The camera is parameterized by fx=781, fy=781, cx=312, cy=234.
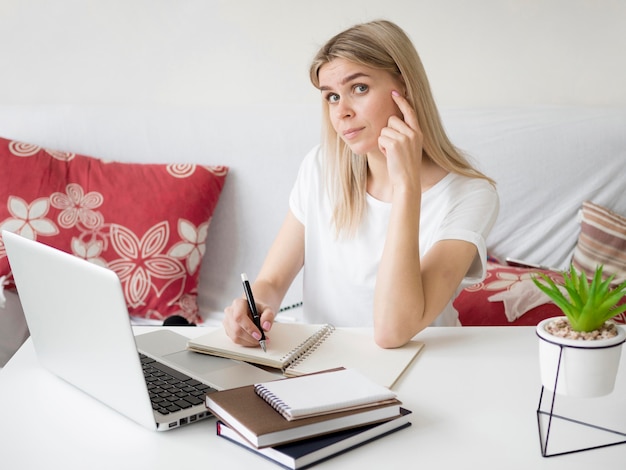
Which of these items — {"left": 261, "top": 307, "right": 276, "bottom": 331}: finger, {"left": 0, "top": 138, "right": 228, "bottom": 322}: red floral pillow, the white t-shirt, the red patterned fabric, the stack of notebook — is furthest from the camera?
{"left": 0, "top": 138, "right": 228, "bottom": 322}: red floral pillow

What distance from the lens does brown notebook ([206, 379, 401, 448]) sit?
854mm

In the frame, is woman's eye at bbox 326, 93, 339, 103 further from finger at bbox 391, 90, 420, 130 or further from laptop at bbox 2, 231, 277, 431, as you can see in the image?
laptop at bbox 2, 231, 277, 431

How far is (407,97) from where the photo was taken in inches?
61.0

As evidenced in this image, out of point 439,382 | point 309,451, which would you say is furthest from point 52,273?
point 439,382

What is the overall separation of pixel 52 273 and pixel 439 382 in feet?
1.77

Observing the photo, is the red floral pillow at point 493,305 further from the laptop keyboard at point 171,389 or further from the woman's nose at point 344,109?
the laptop keyboard at point 171,389

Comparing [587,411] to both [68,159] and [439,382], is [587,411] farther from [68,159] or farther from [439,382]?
[68,159]

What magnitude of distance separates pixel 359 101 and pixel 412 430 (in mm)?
760

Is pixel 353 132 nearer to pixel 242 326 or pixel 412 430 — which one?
pixel 242 326

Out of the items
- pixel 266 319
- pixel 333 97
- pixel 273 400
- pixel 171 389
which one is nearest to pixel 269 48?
pixel 333 97

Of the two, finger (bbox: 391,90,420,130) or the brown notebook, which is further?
finger (bbox: 391,90,420,130)

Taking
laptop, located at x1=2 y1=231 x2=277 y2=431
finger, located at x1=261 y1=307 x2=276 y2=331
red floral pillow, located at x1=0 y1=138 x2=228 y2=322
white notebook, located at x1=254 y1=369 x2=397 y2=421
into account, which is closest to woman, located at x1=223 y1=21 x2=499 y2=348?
finger, located at x1=261 y1=307 x2=276 y2=331

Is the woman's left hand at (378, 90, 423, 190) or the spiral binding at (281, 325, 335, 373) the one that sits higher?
the woman's left hand at (378, 90, 423, 190)

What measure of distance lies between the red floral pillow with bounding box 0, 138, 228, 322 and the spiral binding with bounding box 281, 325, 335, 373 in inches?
40.1
